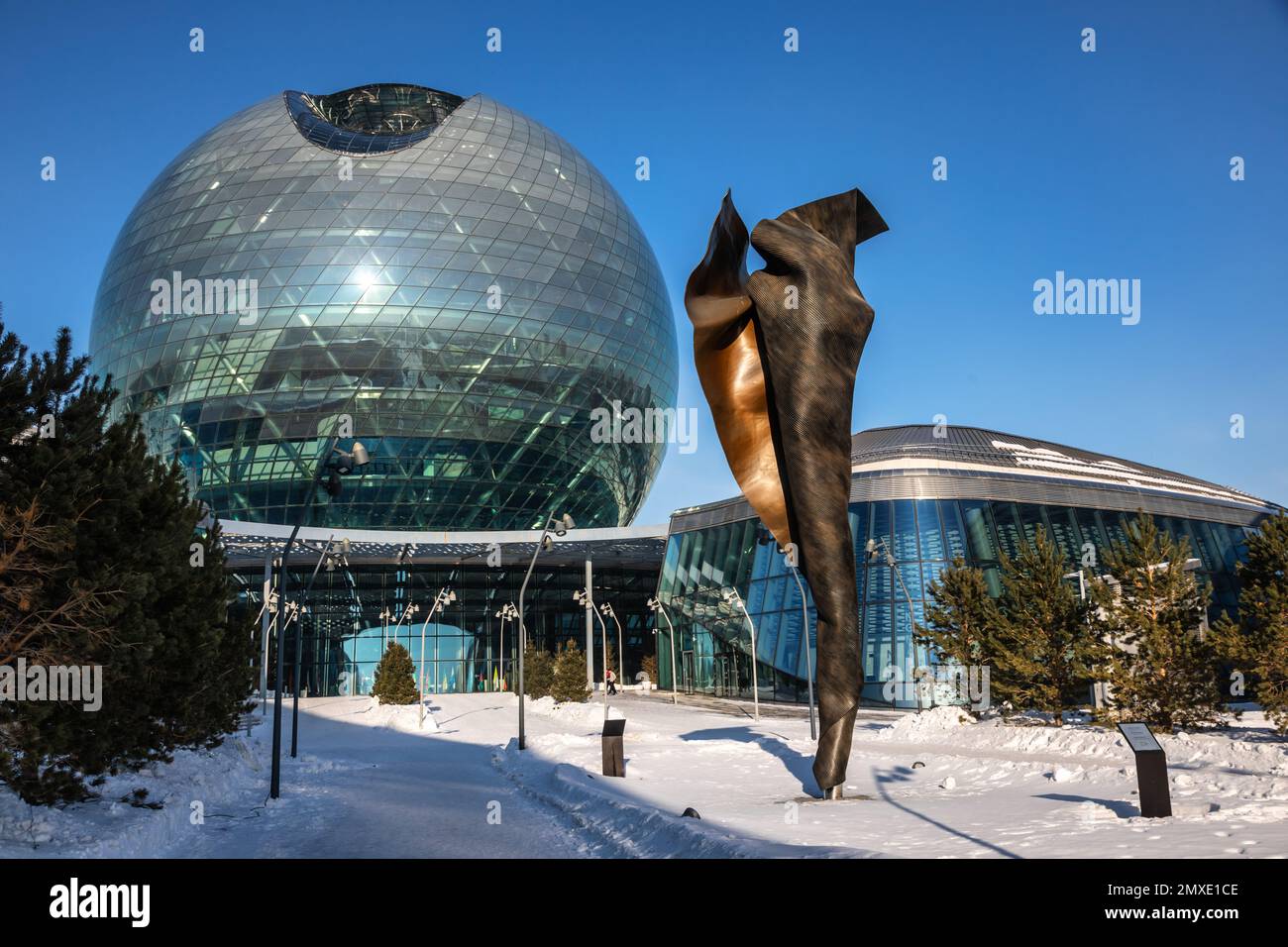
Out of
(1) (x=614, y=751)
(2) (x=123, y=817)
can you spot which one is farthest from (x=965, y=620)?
(2) (x=123, y=817)

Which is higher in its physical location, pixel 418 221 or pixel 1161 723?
pixel 418 221

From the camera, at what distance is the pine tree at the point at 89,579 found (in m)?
12.1

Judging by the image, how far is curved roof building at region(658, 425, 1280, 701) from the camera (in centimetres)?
4103

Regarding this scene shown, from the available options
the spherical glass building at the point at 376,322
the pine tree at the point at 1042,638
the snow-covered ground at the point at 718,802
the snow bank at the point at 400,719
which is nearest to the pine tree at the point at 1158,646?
the snow-covered ground at the point at 718,802

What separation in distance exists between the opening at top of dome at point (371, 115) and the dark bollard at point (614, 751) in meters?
49.8

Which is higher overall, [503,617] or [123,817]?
[503,617]

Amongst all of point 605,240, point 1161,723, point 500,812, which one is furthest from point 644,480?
point 500,812

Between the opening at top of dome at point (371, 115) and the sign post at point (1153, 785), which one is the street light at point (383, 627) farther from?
the sign post at point (1153, 785)

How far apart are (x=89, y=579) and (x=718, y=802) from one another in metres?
9.27

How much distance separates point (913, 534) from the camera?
139 feet

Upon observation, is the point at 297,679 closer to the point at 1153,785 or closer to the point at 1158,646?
the point at 1158,646
